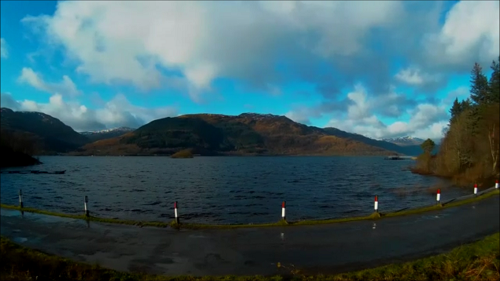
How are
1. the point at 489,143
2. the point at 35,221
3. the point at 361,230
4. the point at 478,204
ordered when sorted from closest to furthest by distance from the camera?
the point at 361,230 < the point at 35,221 < the point at 478,204 < the point at 489,143

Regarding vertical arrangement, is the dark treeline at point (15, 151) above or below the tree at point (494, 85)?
below

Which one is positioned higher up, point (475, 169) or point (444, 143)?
point (444, 143)

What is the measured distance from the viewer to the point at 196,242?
44.3 ft

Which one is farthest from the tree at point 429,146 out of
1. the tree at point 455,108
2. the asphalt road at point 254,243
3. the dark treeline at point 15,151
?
the dark treeline at point 15,151

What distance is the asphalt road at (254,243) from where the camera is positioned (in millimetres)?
10688

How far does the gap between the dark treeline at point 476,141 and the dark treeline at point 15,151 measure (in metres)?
125

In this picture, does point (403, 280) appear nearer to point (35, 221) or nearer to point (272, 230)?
point (272, 230)

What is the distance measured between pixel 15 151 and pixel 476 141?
5233 inches

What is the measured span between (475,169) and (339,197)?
28752 millimetres

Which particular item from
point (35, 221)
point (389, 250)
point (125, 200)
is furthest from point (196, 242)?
point (125, 200)

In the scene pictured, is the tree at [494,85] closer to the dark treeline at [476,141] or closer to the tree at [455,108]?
the dark treeline at [476,141]

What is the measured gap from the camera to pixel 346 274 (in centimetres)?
915

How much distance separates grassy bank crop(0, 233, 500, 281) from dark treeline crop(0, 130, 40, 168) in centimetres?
11900

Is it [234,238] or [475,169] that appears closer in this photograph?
[234,238]
